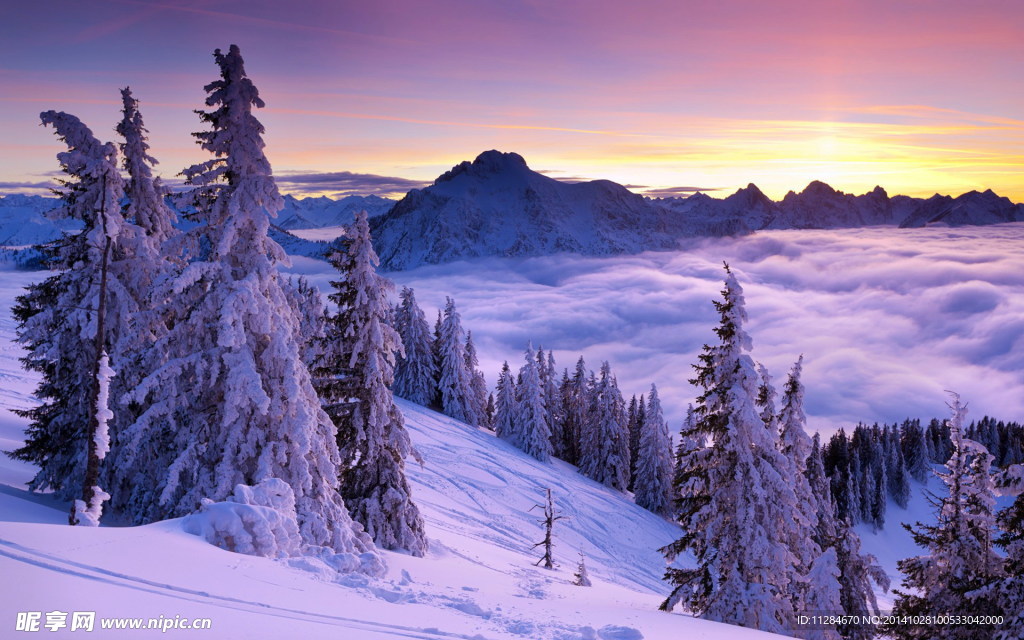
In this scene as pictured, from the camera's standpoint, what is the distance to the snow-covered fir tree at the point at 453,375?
6375 centimetres

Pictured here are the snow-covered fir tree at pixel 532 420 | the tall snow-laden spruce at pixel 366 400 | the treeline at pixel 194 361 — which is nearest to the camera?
the treeline at pixel 194 361

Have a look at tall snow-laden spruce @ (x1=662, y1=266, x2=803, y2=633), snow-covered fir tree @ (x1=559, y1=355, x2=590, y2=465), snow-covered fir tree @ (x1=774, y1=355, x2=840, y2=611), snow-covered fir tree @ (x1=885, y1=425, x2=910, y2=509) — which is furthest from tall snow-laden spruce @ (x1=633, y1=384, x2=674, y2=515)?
snow-covered fir tree @ (x1=885, y1=425, x2=910, y2=509)

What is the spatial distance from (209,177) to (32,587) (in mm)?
10172

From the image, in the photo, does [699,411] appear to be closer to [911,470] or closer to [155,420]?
[155,420]

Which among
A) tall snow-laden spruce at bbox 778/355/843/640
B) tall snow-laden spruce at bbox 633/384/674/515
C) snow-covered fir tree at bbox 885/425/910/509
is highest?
tall snow-laden spruce at bbox 778/355/843/640

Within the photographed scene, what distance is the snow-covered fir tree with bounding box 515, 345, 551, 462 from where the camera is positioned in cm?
5919

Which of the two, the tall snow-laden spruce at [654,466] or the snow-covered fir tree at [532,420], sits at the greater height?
the snow-covered fir tree at [532,420]

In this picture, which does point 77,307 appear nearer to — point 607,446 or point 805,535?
point 805,535

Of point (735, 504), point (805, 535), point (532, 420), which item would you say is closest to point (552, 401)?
point (532, 420)

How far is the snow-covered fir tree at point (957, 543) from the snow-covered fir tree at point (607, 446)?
46.5 m

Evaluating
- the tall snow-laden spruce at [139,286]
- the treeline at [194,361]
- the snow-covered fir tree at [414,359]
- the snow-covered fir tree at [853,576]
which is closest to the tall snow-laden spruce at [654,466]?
the snow-covered fir tree at [414,359]

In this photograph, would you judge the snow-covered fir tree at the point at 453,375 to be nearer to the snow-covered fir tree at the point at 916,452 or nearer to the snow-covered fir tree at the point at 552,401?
the snow-covered fir tree at the point at 552,401

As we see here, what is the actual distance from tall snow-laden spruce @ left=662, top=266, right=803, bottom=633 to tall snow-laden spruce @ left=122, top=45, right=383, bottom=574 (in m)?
9.66

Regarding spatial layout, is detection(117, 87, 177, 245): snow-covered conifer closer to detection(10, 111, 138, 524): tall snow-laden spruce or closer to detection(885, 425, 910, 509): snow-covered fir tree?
detection(10, 111, 138, 524): tall snow-laden spruce
